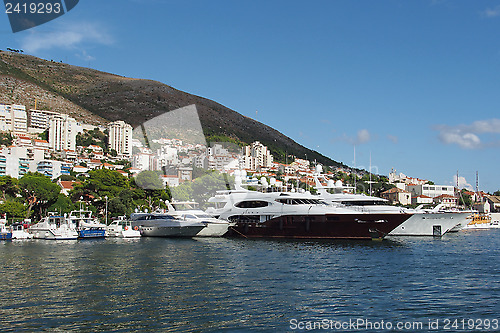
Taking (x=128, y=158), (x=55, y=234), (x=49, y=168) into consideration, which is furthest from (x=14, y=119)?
(x=55, y=234)

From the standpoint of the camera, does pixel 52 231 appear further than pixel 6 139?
No

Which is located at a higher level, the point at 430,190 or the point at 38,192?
the point at 430,190

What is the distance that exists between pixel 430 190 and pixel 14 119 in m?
118

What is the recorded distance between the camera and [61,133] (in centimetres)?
13012

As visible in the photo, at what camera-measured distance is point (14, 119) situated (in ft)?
445

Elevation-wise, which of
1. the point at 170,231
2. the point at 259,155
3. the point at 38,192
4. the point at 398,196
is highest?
the point at 259,155

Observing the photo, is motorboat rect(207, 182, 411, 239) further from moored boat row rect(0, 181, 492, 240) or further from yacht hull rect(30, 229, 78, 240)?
yacht hull rect(30, 229, 78, 240)

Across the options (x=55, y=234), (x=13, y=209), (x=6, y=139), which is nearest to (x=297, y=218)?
(x=55, y=234)

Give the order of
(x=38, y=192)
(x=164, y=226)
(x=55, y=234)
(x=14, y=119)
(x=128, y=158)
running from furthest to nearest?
(x=128, y=158)
(x=14, y=119)
(x=38, y=192)
(x=164, y=226)
(x=55, y=234)

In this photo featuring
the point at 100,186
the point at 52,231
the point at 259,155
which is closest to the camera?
the point at 52,231

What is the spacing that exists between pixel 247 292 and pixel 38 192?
4604 centimetres

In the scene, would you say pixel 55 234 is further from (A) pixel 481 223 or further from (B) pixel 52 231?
(A) pixel 481 223

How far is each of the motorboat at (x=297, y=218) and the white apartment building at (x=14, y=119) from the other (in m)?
111

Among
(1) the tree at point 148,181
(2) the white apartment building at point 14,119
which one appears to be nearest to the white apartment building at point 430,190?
(1) the tree at point 148,181
